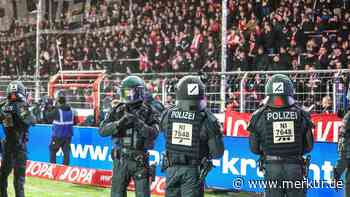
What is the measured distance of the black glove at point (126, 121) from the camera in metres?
7.93

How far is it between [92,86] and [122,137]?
34.3 ft

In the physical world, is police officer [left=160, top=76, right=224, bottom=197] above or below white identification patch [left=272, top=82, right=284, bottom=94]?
below

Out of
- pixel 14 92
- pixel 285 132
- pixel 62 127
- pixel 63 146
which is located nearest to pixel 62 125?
pixel 62 127

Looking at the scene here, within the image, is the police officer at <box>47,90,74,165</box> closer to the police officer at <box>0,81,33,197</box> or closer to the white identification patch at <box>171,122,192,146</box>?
the police officer at <box>0,81,33,197</box>

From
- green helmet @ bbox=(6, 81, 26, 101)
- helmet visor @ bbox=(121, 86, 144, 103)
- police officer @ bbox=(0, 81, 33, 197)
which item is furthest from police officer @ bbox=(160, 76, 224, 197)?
green helmet @ bbox=(6, 81, 26, 101)

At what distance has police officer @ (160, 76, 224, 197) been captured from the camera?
7.42 meters

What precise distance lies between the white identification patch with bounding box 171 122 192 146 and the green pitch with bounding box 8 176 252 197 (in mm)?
4915

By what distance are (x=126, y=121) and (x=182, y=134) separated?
81cm

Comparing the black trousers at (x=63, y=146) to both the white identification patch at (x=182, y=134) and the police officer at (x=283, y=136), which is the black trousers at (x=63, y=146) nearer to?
the white identification patch at (x=182, y=134)

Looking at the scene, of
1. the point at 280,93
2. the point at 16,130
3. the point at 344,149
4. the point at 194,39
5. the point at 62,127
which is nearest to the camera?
the point at 280,93

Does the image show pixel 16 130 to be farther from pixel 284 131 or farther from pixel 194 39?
pixel 194 39

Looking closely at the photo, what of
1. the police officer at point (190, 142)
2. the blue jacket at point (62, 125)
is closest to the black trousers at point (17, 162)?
the police officer at point (190, 142)

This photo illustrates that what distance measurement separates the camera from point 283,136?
7.55 metres

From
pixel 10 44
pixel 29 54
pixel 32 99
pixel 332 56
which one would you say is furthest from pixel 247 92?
pixel 10 44
